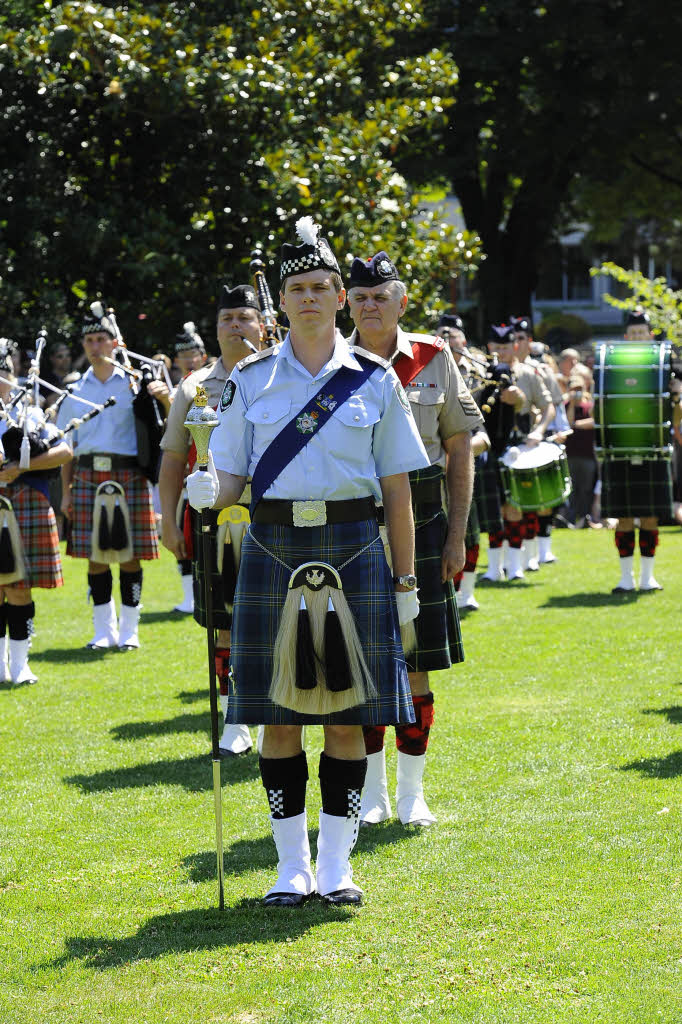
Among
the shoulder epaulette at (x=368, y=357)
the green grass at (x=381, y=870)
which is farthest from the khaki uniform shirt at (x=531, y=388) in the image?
the shoulder epaulette at (x=368, y=357)

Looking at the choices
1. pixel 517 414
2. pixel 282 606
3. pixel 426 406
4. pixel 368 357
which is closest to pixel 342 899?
pixel 282 606

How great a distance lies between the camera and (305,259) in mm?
4172

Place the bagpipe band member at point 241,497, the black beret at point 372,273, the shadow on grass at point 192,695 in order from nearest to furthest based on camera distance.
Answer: the black beret at point 372,273 → the bagpipe band member at point 241,497 → the shadow on grass at point 192,695

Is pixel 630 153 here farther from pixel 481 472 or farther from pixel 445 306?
pixel 481 472

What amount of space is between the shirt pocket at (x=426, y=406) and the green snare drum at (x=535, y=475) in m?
5.92

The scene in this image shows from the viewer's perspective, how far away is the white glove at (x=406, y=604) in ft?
14.1

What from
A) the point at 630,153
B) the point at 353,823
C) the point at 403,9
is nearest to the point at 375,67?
the point at 403,9

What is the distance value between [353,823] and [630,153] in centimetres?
2253

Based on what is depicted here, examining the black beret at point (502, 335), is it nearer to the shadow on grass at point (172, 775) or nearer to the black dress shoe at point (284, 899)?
the shadow on grass at point (172, 775)

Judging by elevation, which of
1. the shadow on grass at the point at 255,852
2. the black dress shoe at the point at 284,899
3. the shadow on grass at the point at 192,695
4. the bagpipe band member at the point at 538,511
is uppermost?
the bagpipe band member at the point at 538,511

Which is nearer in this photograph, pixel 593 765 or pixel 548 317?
pixel 593 765

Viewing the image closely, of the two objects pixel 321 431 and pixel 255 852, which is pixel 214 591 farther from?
pixel 321 431

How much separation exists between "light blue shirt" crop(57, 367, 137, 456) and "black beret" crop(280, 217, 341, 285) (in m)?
4.66

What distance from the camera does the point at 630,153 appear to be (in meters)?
25.1
